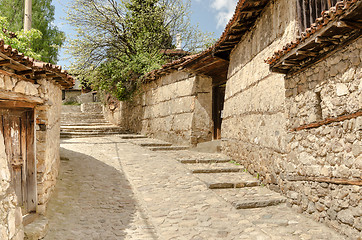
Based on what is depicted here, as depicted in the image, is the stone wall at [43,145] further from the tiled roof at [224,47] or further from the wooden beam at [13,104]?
the tiled roof at [224,47]

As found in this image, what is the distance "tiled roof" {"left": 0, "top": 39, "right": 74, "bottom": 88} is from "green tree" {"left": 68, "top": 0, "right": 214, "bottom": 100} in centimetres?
792

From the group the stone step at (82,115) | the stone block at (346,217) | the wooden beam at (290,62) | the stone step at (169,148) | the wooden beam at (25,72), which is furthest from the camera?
the stone step at (82,115)

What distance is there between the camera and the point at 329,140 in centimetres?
372

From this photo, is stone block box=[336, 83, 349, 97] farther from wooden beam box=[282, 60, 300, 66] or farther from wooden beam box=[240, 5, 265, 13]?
wooden beam box=[240, 5, 265, 13]

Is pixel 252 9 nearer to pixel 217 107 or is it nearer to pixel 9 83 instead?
pixel 217 107

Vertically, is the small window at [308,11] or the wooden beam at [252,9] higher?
the wooden beam at [252,9]

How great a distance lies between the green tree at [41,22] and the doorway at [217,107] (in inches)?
561

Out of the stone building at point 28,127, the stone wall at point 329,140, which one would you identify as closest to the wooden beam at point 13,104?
the stone building at point 28,127

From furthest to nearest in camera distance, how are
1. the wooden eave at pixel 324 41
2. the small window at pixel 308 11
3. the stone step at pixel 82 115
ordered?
the stone step at pixel 82 115 < the small window at pixel 308 11 < the wooden eave at pixel 324 41

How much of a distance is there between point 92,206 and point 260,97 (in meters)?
3.84

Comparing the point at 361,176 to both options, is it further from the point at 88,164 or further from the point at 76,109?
the point at 76,109

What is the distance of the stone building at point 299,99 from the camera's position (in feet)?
10.7

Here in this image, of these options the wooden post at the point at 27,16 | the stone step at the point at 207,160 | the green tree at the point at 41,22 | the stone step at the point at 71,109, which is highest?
the green tree at the point at 41,22

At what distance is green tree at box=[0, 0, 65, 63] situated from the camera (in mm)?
18889
